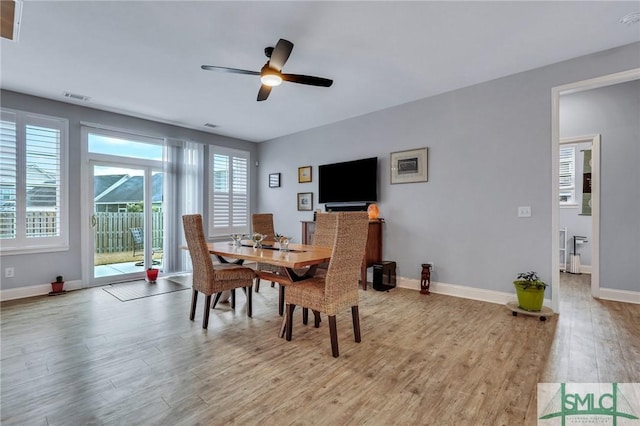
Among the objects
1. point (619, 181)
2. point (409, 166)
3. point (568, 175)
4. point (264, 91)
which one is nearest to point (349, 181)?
point (409, 166)

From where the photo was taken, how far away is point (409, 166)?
14.5ft

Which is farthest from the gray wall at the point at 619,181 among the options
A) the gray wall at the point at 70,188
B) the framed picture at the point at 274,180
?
the gray wall at the point at 70,188

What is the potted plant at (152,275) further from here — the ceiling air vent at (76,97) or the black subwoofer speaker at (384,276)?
the black subwoofer speaker at (384,276)

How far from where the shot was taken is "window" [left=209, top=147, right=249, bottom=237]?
236 inches

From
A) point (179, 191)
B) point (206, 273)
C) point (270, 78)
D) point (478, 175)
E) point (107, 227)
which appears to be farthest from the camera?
point (179, 191)

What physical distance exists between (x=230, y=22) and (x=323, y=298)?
7.95 ft

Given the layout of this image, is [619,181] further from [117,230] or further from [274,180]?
[117,230]

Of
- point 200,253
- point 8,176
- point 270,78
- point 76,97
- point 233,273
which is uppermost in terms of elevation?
point 76,97

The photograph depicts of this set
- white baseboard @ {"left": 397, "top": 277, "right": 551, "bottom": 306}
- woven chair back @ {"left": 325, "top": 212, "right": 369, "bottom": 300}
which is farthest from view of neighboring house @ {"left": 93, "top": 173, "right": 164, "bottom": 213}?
white baseboard @ {"left": 397, "top": 277, "right": 551, "bottom": 306}

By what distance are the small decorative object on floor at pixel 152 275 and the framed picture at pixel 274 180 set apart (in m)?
2.75

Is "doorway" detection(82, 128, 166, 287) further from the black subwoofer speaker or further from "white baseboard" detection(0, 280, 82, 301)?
the black subwoofer speaker
